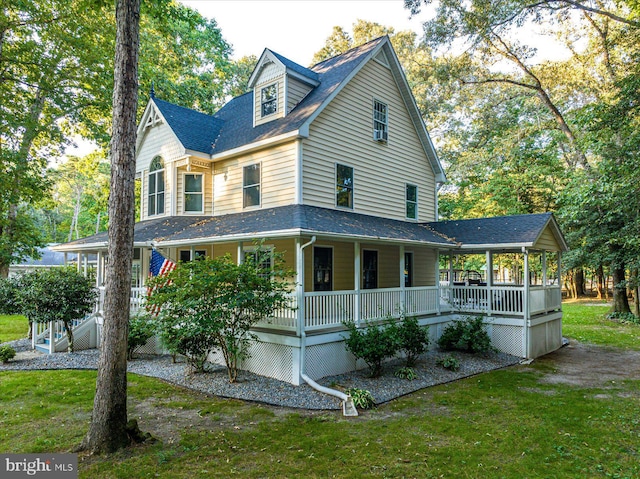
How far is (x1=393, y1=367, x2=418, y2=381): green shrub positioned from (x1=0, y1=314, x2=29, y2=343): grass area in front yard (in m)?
14.1

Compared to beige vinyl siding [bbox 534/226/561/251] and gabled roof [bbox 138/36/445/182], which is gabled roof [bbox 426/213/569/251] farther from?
gabled roof [bbox 138/36/445/182]

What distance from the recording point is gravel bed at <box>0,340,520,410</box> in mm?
8016

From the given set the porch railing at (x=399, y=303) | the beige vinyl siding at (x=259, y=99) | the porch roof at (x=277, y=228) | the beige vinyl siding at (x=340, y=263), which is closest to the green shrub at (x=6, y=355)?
the porch railing at (x=399, y=303)

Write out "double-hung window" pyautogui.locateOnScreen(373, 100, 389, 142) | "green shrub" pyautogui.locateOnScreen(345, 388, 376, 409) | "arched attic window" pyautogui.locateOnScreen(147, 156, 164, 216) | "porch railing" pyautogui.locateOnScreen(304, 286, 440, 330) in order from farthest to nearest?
"arched attic window" pyautogui.locateOnScreen(147, 156, 164, 216) → "double-hung window" pyautogui.locateOnScreen(373, 100, 389, 142) → "porch railing" pyautogui.locateOnScreen(304, 286, 440, 330) → "green shrub" pyautogui.locateOnScreen(345, 388, 376, 409)

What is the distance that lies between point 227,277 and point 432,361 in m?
6.38

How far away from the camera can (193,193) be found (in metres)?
14.0

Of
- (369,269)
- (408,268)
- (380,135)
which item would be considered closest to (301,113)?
(380,135)

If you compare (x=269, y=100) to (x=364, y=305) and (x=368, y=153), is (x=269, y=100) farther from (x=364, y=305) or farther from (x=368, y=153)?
(x=364, y=305)

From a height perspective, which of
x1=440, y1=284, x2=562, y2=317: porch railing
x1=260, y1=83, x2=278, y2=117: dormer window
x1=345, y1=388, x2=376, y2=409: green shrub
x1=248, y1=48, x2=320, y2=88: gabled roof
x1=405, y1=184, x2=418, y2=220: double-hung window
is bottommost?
x1=345, y1=388, x2=376, y2=409: green shrub

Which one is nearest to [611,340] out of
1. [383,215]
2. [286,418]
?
[383,215]

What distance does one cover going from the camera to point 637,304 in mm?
20406

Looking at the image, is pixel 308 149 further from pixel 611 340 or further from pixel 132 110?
pixel 611 340

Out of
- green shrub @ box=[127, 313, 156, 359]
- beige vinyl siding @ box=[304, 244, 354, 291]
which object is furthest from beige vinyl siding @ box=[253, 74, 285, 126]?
green shrub @ box=[127, 313, 156, 359]

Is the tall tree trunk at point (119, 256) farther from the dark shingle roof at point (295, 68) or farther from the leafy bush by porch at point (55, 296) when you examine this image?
the dark shingle roof at point (295, 68)
